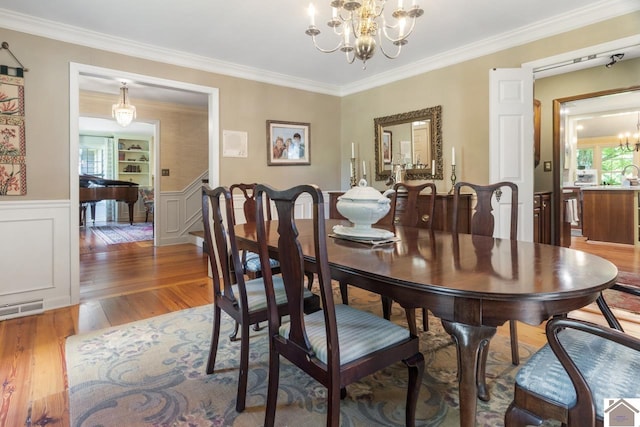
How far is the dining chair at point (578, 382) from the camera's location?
2.93ft

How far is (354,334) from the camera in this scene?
131 cm

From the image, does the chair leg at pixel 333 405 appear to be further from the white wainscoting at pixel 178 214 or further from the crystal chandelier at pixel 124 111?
the white wainscoting at pixel 178 214

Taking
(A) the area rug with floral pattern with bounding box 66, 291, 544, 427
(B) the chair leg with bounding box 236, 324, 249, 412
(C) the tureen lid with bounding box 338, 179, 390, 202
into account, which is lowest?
(A) the area rug with floral pattern with bounding box 66, 291, 544, 427

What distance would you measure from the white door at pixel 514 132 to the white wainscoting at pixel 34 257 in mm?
3879

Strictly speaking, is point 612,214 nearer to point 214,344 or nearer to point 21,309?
point 214,344

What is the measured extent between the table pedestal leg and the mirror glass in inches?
115

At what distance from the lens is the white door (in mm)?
3131

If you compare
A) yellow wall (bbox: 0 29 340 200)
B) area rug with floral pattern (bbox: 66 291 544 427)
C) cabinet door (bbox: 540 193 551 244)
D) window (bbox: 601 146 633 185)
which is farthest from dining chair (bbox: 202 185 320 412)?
window (bbox: 601 146 633 185)

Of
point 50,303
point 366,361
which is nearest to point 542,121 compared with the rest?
point 366,361

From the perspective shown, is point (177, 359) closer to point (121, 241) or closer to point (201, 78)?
point (201, 78)

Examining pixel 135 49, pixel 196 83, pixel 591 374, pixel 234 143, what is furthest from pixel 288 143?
pixel 591 374

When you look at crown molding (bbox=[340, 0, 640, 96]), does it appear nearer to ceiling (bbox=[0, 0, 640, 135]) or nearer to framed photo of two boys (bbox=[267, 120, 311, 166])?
ceiling (bbox=[0, 0, 640, 135])

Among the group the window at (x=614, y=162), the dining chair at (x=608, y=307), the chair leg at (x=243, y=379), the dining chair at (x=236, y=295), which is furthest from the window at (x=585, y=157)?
the chair leg at (x=243, y=379)

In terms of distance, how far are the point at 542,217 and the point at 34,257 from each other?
17.2 feet
